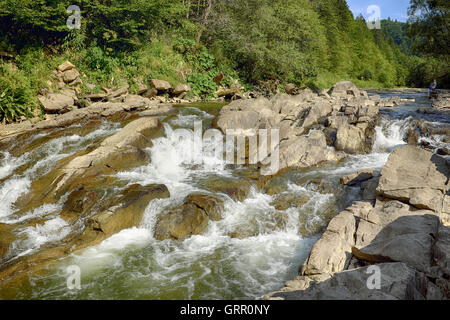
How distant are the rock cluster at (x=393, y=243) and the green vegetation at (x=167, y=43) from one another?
1384 centimetres

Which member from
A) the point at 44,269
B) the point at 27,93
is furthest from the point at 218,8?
the point at 44,269

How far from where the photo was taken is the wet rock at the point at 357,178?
9234mm

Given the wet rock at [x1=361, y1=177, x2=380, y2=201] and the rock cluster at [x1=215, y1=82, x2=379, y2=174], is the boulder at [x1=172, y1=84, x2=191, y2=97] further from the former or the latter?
the wet rock at [x1=361, y1=177, x2=380, y2=201]

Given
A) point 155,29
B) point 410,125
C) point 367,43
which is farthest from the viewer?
point 367,43

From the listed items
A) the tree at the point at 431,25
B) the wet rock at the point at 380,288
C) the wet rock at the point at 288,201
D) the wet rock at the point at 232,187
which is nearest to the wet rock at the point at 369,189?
the wet rock at the point at 288,201

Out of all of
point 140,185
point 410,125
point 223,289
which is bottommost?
point 223,289

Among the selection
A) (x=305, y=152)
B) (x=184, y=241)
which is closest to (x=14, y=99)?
(x=184, y=241)

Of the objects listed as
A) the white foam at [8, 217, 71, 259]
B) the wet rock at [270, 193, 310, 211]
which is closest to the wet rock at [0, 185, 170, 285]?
the white foam at [8, 217, 71, 259]

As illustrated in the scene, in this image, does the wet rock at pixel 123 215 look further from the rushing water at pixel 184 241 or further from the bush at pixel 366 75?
the bush at pixel 366 75

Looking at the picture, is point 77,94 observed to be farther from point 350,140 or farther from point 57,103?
point 350,140

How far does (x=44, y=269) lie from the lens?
20.8 feet

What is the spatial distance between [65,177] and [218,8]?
2194 centimetres

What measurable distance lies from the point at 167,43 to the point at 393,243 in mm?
22470

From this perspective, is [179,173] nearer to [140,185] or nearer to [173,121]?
[140,185]
